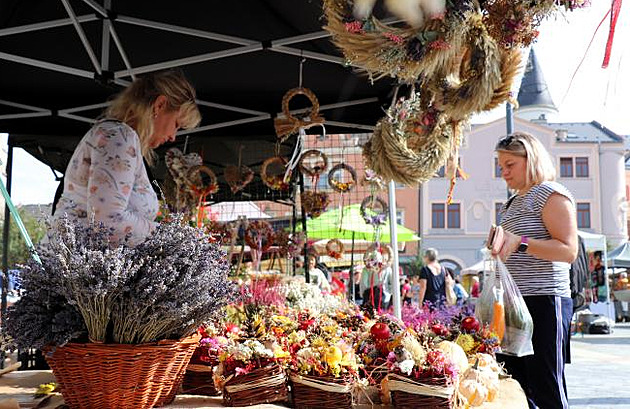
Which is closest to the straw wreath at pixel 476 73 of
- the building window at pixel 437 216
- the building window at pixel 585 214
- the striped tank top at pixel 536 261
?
the striped tank top at pixel 536 261

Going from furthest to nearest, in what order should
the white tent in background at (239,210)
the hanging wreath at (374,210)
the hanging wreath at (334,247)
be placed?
the white tent in background at (239,210), the hanging wreath at (334,247), the hanging wreath at (374,210)

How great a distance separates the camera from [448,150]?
341 cm

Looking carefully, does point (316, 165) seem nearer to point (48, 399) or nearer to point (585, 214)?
point (48, 399)

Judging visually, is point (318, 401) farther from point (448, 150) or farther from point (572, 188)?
point (572, 188)

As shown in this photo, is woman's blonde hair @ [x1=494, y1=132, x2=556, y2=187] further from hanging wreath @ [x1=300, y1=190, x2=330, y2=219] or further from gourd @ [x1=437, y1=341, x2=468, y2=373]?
hanging wreath @ [x1=300, y1=190, x2=330, y2=219]

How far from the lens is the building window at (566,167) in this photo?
30.8 m

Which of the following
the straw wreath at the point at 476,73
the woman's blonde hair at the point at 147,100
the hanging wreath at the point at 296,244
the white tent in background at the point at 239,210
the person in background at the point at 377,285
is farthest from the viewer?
the white tent in background at the point at 239,210

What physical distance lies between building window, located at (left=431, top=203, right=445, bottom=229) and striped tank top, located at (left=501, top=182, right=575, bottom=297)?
97.3 ft

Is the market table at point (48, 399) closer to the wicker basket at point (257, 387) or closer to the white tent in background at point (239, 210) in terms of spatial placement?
the wicker basket at point (257, 387)

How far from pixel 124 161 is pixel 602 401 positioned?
181 inches

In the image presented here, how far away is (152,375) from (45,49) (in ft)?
10.8

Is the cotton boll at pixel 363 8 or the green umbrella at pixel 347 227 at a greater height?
the cotton boll at pixel 363 8

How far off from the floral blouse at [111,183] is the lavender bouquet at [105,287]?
11.3 inches

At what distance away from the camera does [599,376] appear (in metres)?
6.52
